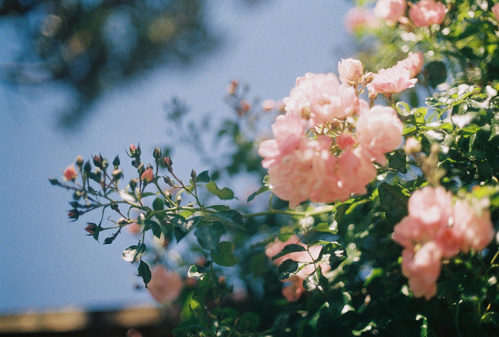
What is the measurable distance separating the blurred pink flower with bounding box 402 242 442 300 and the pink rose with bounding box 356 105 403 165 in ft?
0.62

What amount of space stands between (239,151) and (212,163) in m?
0.17

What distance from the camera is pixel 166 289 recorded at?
1.62m

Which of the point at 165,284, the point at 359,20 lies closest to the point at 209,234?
the point at 165,284

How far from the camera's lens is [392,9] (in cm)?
116

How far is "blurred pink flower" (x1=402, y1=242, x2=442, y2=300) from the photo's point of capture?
1.72 ft

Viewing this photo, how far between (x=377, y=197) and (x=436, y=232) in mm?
344

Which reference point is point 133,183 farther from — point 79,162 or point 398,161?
point 398,161

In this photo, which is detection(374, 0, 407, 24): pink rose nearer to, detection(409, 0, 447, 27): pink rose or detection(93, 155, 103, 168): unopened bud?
detection(409, 0, 447, 27): pink rose

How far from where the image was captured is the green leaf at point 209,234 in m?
0.73

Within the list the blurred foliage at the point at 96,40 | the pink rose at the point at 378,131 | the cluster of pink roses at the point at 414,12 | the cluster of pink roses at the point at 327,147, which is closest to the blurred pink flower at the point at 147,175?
the cluster of pink roses at the point at 327,147

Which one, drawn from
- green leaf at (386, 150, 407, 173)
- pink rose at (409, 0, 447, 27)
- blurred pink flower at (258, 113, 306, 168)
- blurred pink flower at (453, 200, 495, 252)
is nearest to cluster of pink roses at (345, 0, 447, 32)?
pink rose at (409, 0, 447, 27)

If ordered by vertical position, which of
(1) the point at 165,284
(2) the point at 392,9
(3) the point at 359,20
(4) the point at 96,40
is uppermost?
(4) the point at 96,40

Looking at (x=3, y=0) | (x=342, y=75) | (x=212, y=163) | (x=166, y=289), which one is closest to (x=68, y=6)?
(x=3, y=0)

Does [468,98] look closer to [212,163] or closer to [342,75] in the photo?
[342,75]
